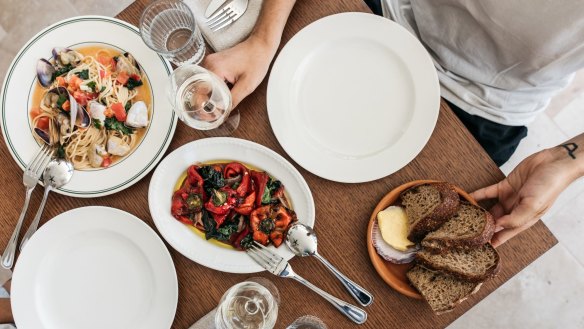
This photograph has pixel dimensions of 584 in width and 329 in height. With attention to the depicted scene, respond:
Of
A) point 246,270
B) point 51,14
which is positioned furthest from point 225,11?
point 51,14

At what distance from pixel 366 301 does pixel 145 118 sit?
2.28 feet

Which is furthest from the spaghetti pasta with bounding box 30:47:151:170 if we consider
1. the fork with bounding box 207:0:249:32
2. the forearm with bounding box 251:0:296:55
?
the forearm with bounding box 251:0:296:55

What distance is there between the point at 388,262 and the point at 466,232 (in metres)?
0.19

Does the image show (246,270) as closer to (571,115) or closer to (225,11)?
(225,11)

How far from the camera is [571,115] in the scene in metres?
2.19

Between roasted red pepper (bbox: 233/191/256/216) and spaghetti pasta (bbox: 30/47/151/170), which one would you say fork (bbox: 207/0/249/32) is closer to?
spaghetti pasta (bbox: 30/47/151/170)

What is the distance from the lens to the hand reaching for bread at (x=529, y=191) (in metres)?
1.13

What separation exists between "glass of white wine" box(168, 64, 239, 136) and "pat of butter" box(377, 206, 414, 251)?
1.47 feet

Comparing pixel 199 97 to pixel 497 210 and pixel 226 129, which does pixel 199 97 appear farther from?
pixel 497 210

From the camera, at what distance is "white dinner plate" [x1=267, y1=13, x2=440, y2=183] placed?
1.16 metres

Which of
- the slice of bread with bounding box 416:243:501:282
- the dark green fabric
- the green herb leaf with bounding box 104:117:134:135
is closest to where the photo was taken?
the slice of bread with bounding box 416:243:501:282

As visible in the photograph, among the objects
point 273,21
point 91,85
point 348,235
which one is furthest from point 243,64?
point 348,235

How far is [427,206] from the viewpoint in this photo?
1105 mm

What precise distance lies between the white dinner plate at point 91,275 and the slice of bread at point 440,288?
595mm
